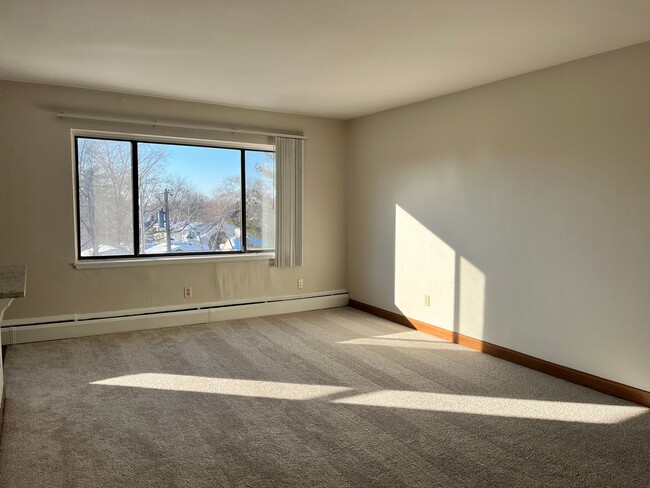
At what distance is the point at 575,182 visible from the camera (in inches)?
145

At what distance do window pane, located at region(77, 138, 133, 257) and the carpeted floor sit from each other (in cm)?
102

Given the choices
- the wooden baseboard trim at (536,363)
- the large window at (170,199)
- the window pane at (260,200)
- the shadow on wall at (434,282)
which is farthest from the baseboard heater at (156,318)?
the shadow on wall at (434,282)

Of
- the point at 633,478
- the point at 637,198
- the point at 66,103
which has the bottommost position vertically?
the point at 633,478

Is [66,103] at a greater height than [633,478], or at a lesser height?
greater

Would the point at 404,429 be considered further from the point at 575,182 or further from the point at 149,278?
the point at 149,278

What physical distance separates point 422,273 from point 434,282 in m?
0.19

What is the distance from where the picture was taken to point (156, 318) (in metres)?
5.18

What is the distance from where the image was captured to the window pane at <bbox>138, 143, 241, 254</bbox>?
17.1 feet

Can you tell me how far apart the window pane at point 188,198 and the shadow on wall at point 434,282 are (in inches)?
76.8

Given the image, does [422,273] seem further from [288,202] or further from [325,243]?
[288,202]

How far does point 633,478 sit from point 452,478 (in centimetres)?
91

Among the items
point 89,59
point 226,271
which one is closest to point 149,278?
point 226,271

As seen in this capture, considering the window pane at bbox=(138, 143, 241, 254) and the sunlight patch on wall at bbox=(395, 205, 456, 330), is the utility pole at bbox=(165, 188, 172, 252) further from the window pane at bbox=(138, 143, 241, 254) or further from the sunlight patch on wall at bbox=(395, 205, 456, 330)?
the sunlight patch on wall at bbox=(395, 205, 456, 330)

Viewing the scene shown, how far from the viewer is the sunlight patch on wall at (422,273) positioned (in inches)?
192
